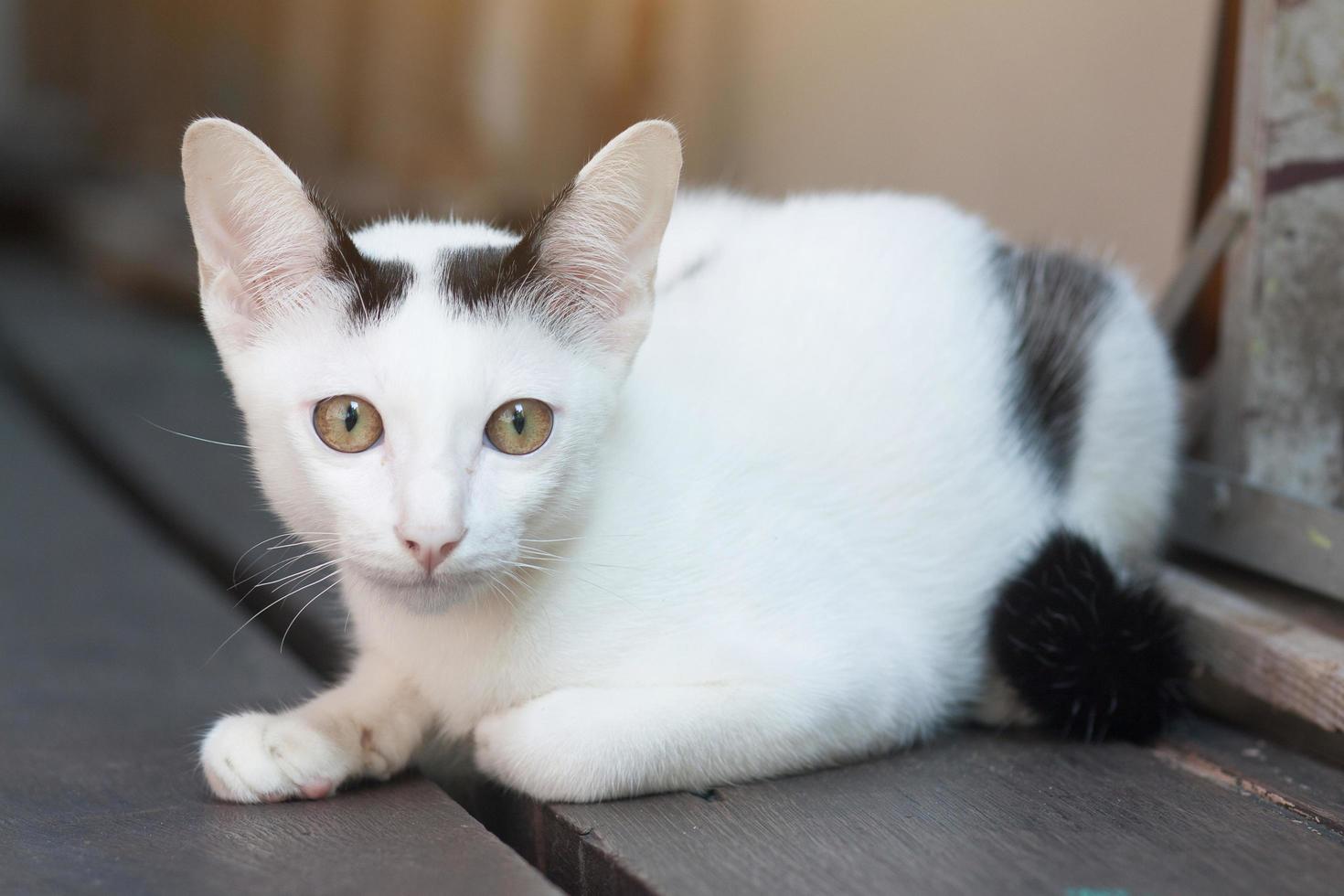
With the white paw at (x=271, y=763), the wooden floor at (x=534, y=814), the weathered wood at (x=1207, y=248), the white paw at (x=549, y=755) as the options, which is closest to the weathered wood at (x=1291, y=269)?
the weathered wood at (x=1207, y=248)

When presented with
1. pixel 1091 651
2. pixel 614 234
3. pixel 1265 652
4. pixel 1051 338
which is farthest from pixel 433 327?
pixel 1265 652

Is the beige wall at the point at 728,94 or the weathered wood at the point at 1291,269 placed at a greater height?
the beige wall at the point at 728,94

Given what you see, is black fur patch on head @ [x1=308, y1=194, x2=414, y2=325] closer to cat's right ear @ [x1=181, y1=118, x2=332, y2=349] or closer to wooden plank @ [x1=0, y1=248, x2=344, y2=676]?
cat's right ear @ [x1=181, y1=118, x2=332, y2=349]

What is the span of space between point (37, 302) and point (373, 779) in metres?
4.62

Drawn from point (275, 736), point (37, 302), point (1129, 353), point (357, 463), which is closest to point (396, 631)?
point (275, 736)

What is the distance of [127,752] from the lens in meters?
1.60

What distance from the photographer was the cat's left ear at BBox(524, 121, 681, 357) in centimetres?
130

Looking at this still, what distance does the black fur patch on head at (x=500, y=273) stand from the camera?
132 cm

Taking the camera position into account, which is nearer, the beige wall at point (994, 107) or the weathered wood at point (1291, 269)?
the weathered wood at point (1291, 269)

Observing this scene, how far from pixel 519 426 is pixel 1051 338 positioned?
0.99m

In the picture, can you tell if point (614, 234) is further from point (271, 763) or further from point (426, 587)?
point (271, 763)

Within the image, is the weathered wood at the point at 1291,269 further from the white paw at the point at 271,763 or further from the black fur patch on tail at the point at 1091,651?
the white paw at the point at 271,763

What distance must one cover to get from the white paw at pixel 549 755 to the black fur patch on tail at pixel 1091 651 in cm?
59

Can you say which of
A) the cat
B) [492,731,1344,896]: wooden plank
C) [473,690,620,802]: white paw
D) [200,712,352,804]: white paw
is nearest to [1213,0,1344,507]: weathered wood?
the cat
